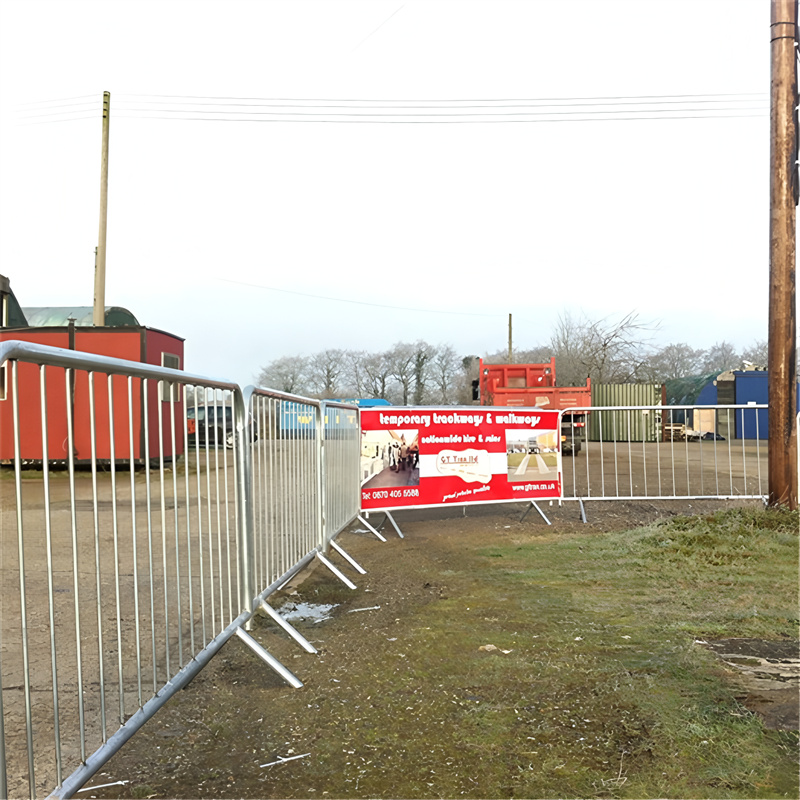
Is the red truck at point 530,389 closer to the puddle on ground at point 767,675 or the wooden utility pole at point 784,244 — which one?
the wooden utility pole at point 784,244

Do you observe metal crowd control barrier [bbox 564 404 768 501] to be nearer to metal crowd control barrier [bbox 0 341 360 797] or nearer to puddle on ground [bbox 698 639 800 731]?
puddle on ground [bbox 698 639 800 731]

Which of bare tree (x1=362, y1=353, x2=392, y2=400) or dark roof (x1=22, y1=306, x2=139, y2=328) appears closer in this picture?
dark roof (x1=22, y1=306, x2=139, y2=328)

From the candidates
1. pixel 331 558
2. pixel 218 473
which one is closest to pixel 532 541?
pixel 331 558

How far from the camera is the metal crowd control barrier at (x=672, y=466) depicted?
11.3m

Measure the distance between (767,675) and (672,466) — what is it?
10827 mm

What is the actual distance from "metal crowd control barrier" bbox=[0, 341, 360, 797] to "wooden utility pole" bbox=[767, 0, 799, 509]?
5.44 metres

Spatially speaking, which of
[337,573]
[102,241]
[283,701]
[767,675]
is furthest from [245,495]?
[102,241]

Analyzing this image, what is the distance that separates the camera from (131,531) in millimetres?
4324

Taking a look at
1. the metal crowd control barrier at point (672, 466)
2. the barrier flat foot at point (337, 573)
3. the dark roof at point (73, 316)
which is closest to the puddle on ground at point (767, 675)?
the barrier flat foot at point (337, 573)

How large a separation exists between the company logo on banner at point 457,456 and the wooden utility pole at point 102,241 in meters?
12.1

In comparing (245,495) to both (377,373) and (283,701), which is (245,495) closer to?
(283,701)

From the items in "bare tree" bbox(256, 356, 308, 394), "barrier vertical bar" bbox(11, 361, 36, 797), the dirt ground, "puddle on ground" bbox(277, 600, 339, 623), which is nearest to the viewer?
"barrier vertical bar" bbox(11, 361, 36, 797)

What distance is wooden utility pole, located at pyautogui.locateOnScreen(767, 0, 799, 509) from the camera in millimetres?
8422

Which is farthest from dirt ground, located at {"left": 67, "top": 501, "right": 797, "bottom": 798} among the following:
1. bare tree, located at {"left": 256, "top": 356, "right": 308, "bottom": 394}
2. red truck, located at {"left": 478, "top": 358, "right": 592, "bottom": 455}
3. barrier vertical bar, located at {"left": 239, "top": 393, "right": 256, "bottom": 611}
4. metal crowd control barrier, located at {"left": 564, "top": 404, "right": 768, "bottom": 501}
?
bare tree, located at {"left": 256, "top": 356, "right": 308, "bottom": 394}
